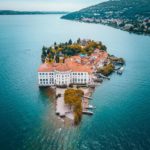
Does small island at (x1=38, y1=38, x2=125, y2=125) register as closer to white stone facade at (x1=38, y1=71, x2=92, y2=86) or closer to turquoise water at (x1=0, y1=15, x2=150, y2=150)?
white stone facade at (x1=38, y1=71, x2=92, y2=86)

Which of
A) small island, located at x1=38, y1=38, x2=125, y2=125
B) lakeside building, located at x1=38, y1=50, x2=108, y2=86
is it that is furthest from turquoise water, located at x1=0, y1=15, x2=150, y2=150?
lakeside building, located at x1=38, y1=50, x2=108, y2=86

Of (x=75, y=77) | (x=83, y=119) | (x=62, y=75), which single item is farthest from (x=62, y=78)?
(x=83, y=119)

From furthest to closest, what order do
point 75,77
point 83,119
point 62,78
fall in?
1. point 75,77
2. point 62,78
3. point 83,119

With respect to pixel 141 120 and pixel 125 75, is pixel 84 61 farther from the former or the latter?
pixel 141 120

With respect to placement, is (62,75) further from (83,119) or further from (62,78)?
(83,119)

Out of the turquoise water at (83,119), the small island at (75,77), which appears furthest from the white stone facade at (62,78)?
the turquoise water at (83,119)

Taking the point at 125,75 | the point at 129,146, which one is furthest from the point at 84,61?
the point at 129,146

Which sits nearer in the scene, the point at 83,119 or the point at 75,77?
the point at 83,119

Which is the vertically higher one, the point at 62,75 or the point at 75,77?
the point at 62,75
